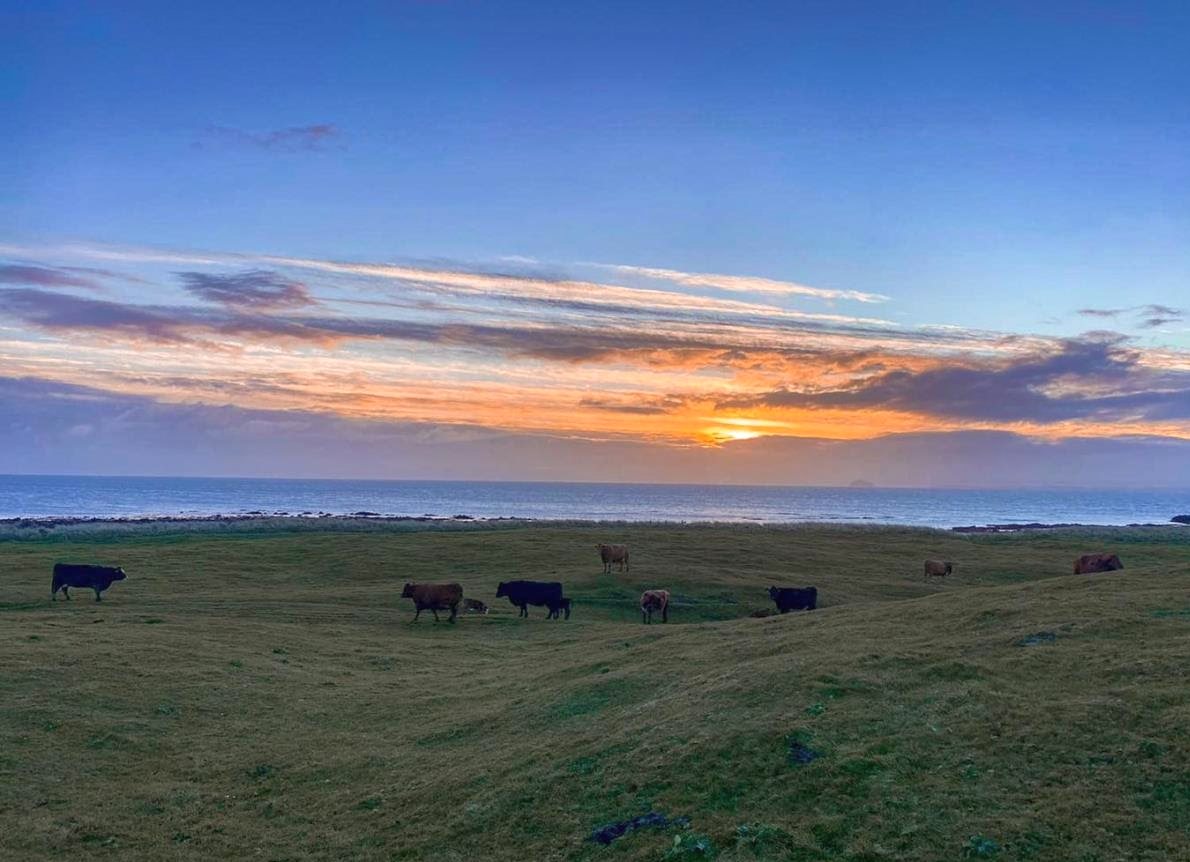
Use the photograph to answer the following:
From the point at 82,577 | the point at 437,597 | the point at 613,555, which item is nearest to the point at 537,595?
the point at 437,597

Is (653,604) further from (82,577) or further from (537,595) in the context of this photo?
(82,577)

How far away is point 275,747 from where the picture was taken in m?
19.0

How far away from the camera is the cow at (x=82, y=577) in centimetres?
3806

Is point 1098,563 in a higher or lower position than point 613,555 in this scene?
higher

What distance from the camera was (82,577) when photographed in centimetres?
3850

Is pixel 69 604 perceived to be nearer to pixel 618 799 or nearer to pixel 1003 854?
pixel 618 799

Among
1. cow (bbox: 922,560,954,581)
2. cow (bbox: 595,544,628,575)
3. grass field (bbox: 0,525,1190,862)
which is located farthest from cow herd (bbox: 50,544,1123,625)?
cow (bbox: 922,560,954,581)

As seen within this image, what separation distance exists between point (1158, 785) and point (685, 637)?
15.5 metres

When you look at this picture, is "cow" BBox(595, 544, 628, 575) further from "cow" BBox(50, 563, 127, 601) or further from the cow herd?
"cow" BBox(50, 563, 127, 601)

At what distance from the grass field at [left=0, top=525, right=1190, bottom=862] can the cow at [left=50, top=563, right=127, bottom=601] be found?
6.50 metres

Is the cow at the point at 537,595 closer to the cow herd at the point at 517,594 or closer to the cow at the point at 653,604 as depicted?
the cow herd at the point at 517,594

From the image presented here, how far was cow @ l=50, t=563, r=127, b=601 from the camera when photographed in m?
38.1

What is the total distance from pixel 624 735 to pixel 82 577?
32.3 m

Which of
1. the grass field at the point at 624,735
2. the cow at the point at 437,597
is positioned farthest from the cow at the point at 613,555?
the grass field at the point at 624,735
